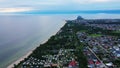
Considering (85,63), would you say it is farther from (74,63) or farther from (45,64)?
(45,64)

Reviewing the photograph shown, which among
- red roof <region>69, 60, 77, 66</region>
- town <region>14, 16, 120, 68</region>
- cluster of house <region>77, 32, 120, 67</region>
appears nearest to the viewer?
red roof <region>69, 60, 77, 66</region>

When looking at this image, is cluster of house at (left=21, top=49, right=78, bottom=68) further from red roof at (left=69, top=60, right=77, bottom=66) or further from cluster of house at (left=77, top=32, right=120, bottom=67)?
cluster of house at (left=77, top=32, right=120, bottom=67)

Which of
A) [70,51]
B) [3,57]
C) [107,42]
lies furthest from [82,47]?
[3,57]

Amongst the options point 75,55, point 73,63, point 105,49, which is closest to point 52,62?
point 73,63

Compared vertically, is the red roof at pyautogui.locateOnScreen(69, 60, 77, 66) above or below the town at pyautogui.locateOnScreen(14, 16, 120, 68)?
above

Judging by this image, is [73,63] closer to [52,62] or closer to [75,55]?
[52,62]

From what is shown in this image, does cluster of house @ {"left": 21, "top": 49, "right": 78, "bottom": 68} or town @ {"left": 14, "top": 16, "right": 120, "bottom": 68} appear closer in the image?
cluster of house @ {"left": 21, "top": 49, "right": 78, "bottom": 68}

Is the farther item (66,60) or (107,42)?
(107,42)

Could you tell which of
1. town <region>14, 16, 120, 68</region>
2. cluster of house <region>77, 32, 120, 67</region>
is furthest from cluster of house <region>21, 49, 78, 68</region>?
cluster of house <region>77, 32, 120, 67</region>

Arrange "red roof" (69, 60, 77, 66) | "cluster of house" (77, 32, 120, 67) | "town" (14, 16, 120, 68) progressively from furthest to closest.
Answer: "cluster of house" (77, 32, 120, 67), "town" (14, 16, 120, 68), "red roof" (69, 60, 77, 66)

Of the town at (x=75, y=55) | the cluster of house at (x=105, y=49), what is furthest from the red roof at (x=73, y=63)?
the cluster of house at (x=105, y=49)

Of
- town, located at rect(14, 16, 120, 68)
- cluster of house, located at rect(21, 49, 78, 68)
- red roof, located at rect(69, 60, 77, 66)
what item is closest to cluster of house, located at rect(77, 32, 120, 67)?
town, located at rect(14, 16, 120, 68)
